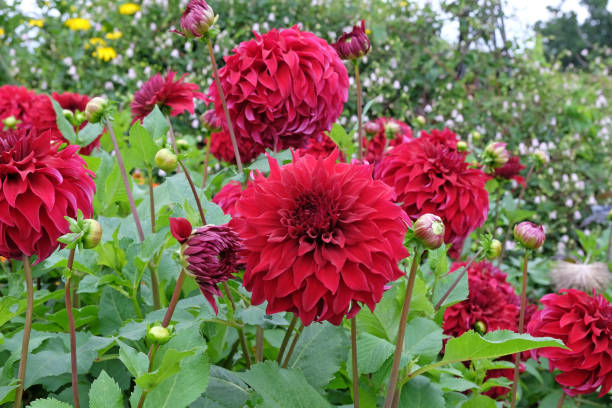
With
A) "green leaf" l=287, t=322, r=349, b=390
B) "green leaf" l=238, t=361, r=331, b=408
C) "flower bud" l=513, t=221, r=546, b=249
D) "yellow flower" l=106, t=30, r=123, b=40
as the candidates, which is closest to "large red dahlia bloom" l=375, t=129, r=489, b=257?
"flower bud" l=513, t=221, r=546, b=249

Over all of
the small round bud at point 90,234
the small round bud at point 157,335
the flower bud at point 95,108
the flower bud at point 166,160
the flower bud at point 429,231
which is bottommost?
the small round bud at point 157,335

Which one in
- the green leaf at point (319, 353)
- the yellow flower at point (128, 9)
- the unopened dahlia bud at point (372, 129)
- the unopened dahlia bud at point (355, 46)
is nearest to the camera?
the green leaf at point (319, 353)

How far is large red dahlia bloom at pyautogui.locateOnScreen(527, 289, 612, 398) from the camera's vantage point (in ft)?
2.96

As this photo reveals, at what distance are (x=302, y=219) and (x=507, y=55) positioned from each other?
3.43 m

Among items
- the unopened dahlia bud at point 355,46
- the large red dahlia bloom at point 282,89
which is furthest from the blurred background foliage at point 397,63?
the large red dahlia bloom at point 282,89

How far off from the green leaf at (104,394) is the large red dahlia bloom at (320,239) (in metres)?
0.19

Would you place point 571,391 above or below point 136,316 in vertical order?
below

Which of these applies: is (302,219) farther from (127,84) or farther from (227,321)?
(127,84)

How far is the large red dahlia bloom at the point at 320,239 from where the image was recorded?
1.90ft

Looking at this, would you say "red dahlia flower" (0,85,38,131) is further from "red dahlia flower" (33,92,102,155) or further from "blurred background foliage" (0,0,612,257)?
"blurred background foliage" (0,0,612,257)

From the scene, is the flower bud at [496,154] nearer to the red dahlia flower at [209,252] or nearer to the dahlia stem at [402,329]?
the dahlia stem at [402,329]

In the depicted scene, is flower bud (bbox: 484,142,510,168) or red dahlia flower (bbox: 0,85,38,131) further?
red dahlia flower (bbox: 0,85,38,131)

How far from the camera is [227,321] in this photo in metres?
0.73

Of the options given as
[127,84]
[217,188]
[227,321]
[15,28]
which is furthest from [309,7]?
[227,321]
